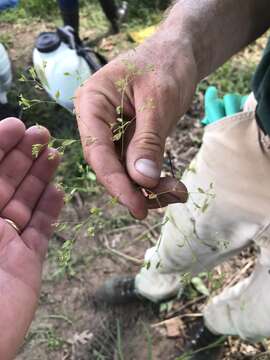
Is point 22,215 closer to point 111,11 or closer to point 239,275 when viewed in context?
point 239,275

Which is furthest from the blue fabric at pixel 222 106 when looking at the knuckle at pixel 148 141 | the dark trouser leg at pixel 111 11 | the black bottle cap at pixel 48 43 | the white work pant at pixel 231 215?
the dark trouser leg at pixel 111 11

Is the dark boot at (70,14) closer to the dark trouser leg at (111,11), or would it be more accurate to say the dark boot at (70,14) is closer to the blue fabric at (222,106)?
the dark trouser leg at (111,11)

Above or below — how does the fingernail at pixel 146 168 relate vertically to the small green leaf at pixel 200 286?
above

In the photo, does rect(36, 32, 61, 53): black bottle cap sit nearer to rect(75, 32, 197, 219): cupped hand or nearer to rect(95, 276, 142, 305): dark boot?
rect(95, 276, 142, 305): dark boot

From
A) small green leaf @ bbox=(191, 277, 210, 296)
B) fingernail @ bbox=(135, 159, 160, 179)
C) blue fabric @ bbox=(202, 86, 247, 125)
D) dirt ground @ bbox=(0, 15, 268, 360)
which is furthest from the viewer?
small green leaf @ bbox=(191, 277, 210, 296)

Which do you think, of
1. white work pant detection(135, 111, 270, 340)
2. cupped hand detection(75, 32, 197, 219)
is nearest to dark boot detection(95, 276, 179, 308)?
white work pant detection(135, 111, 270, 340)
